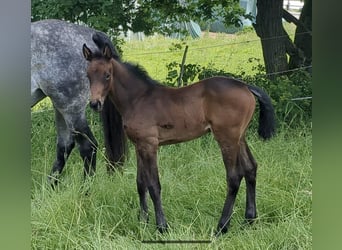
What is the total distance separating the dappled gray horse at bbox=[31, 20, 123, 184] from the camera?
3.53 meters

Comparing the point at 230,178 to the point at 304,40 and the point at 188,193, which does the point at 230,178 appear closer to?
the point at 188,193

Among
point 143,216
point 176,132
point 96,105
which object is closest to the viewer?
point 96,105

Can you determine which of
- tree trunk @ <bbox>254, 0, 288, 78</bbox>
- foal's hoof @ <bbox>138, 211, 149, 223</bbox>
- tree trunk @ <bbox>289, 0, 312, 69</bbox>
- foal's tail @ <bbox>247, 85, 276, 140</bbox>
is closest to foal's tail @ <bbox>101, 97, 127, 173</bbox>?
foal's hoof @ <bbox>138, 211, 149, 223</bbox>

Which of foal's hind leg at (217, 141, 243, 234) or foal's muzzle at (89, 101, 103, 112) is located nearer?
foal's muzzle at (89, 101, 103, 112)

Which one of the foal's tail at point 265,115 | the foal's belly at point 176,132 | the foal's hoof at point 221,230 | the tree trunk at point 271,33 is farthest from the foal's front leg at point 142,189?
the tree trunk at point 271,33

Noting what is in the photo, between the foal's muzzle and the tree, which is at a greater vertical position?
the tree

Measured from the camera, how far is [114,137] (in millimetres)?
3439

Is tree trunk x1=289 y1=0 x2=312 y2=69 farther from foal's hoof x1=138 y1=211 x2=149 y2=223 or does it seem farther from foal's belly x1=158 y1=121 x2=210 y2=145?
foal's hoof x1=138 y1=211 x2=149 y2=223

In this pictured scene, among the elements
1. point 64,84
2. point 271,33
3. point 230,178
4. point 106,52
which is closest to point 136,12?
point 106,52

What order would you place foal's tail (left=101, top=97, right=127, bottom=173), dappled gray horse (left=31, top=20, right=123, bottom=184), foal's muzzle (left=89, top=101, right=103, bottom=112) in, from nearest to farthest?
foal's muzzle (left=89, top=101, right=103, bottom=112)
foal's tail (left=101, top=97, right=127, bottom=173)
dappled gray horse (left=31, top=20, right=123, bottom=184)

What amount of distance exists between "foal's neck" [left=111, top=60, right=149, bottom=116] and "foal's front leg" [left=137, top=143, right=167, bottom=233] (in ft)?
0.90

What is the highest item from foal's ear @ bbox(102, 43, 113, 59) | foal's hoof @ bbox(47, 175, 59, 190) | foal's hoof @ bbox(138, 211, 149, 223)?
foal's ear @ bbox(102, 43, 113, 59)

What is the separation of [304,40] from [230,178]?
0.97m
